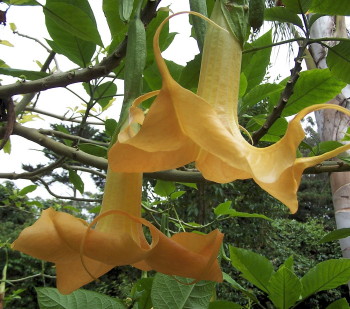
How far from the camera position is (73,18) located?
633 mm

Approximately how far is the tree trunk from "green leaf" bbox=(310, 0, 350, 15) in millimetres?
1725

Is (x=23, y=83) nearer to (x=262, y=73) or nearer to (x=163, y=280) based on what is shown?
(x=163, y=280)

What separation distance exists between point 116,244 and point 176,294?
0.32 m

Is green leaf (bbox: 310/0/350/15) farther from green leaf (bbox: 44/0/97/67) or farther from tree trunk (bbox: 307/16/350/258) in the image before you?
tree trunk (bbox: 307/16/350/258)

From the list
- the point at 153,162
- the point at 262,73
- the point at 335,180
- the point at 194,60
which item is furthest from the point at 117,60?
the point at 335,180

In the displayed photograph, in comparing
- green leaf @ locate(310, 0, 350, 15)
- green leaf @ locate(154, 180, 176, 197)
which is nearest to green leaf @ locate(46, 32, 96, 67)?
green leaf @ locate(310, 0, 350, 15)

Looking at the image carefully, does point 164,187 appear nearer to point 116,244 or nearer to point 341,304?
point 341,304

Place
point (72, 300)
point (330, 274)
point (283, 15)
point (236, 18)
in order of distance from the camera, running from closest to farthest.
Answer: point (236, 18)
point (72, 300)
point (283, 15)
point (330, 274)

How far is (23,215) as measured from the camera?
32.3ft

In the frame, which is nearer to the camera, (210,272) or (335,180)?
(210,272)

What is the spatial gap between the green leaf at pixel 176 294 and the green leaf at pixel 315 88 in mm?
391

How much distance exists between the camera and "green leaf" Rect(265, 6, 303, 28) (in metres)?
0.69

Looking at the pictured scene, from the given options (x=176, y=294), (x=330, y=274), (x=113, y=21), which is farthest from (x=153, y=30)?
(x=330, y=274)

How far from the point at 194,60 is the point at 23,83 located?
0.87 feet
